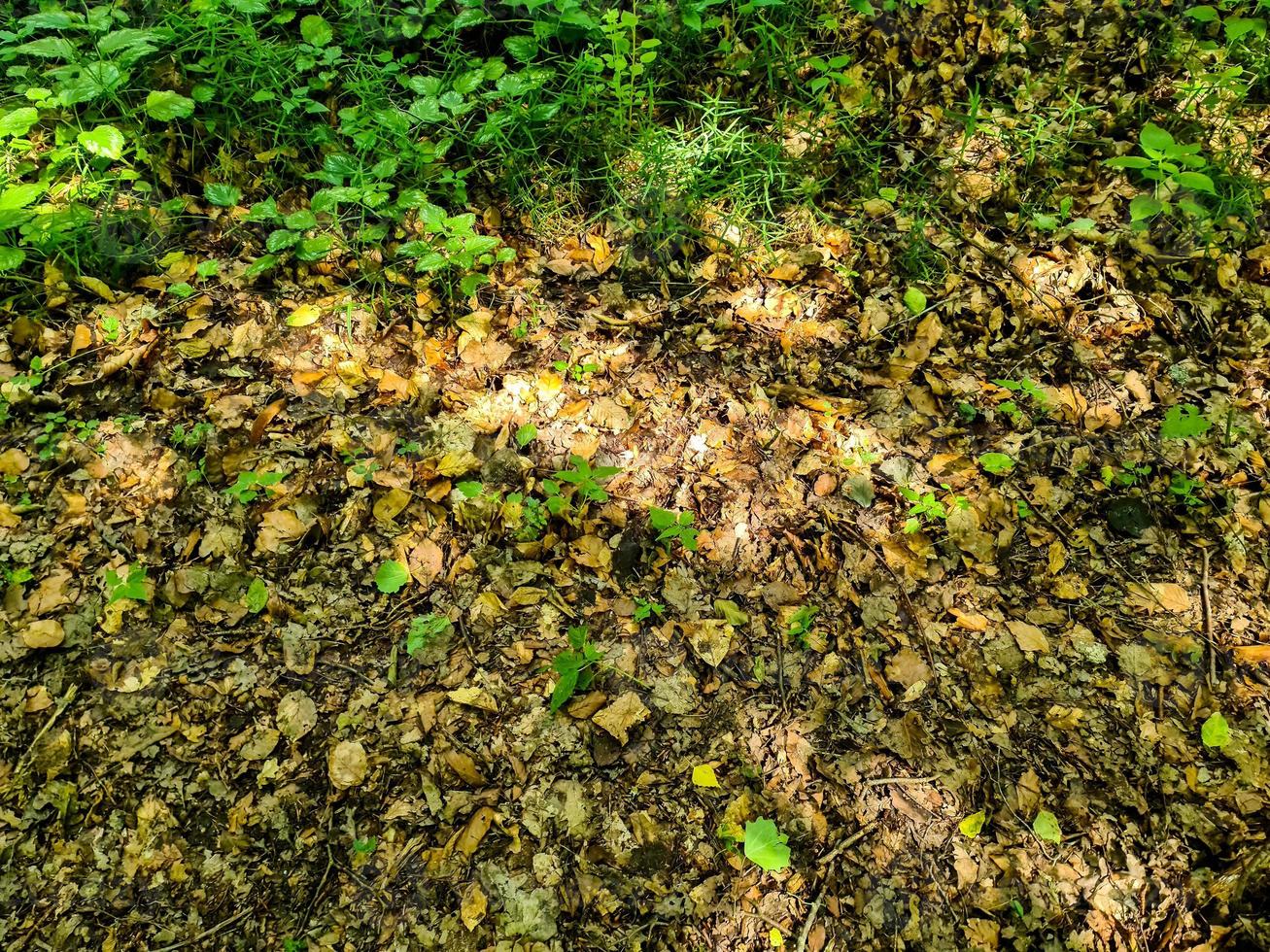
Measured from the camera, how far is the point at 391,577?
245 cm

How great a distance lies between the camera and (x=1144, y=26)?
3590 millimetres

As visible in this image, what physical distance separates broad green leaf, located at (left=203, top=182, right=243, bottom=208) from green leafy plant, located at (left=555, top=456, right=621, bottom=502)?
1.93 meters

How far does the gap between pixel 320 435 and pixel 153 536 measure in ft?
2.13

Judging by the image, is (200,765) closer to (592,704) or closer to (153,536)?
(153,536)

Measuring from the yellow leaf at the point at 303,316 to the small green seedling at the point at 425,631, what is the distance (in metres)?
1.41

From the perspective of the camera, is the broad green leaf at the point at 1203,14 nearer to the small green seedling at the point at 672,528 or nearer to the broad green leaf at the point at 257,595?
the small green seedling at the point at 672,528

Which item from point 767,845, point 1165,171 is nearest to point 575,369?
point 767,845

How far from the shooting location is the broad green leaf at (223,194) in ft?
10.2

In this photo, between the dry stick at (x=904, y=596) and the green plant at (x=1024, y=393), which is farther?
the green plant at (x=1024, y=393)

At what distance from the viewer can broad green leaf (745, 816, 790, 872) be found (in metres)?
1.97

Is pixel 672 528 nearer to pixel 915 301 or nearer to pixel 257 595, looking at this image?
pixel 257 595

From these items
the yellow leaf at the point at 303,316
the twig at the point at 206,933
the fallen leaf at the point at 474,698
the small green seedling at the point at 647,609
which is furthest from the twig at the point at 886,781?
the yellow leaf at the point at 303,316

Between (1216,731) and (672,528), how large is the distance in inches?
69.0

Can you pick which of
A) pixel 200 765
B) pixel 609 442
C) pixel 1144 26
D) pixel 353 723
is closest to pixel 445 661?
pixel 353 723
